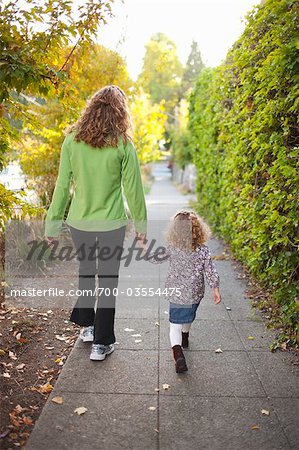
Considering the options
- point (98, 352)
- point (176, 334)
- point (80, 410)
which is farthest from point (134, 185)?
point (80, 410)

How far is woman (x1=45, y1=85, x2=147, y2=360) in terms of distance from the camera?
3.84 meters

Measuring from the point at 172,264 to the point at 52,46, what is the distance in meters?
1.87

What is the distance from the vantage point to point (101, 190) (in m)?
3.87

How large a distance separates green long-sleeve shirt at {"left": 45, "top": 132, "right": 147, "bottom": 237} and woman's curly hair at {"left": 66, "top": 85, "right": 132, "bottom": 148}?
52 mm

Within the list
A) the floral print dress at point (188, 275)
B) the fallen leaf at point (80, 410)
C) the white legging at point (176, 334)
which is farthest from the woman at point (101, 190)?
the fallen leaf at point (80, 410)

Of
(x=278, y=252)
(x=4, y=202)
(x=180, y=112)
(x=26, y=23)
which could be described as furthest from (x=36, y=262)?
(x=180, y=112)

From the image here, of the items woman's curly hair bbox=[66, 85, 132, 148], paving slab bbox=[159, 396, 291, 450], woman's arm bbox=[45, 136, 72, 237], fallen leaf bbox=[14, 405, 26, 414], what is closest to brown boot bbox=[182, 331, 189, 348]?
paving slab bbox=[159, 396, 291, 450]

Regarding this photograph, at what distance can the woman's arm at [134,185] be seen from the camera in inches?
152

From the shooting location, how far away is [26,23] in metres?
3.70

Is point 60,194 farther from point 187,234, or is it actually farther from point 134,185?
point 187,234

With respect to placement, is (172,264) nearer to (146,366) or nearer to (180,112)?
(146,366)

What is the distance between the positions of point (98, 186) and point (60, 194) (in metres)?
0.31

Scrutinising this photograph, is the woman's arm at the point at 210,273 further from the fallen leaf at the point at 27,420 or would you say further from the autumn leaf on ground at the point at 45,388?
the fallen leaf at the point at 27,420

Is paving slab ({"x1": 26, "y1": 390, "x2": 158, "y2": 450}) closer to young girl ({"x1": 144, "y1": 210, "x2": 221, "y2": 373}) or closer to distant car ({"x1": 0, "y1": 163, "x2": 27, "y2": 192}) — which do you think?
young girl ({"x1": 144, "y1": 210, "x2": 221, "y2": 373})
